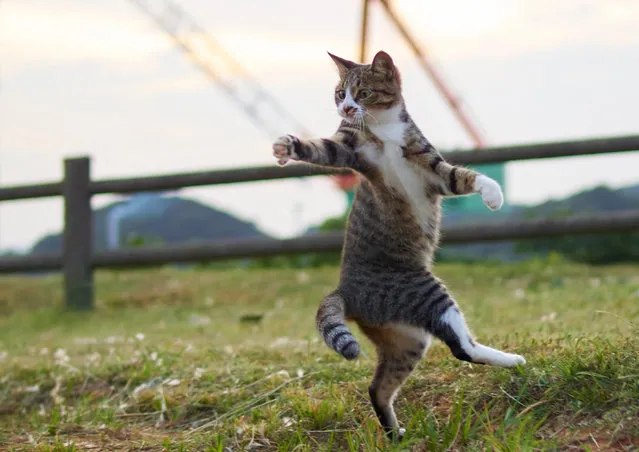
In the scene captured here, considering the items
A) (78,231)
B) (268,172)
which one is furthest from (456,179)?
(78,231)

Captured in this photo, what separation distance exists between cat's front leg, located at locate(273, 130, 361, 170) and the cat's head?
89 millimetres

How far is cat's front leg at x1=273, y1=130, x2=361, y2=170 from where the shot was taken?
244 cm

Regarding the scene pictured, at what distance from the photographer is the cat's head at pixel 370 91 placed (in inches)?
111

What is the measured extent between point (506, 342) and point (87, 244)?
523cm

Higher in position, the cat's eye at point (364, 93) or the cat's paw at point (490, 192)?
the cat's eye at point (364, 93)

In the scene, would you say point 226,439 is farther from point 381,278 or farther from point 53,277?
point 53,277

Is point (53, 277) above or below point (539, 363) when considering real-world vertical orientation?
below

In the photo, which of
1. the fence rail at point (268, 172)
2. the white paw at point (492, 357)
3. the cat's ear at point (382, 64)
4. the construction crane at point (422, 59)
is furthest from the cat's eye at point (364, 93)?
the construction crane at point (422, 59)

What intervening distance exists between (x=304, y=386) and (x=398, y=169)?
1.08m

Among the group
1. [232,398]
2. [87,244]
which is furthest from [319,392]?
[87,244]

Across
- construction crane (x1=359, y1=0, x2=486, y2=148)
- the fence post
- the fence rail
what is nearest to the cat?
the fence rail

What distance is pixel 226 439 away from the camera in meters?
2.83

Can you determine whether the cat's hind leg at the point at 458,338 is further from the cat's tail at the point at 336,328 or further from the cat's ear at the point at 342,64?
the cat's ear at the point at 342,64

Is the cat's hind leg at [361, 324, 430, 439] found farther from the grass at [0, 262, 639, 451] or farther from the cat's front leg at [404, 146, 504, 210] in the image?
the cat's front leg at [404, 146, 504, 210]
